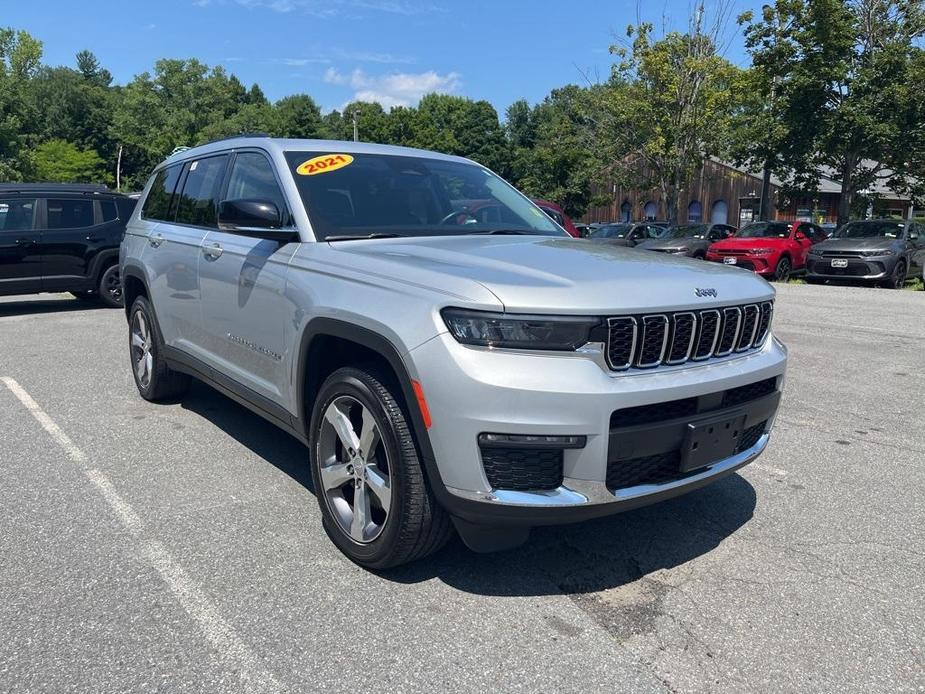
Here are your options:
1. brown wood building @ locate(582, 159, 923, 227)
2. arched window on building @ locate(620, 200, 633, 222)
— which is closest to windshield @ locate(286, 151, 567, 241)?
brown wood building @ locate(582, 159, 923, 227)

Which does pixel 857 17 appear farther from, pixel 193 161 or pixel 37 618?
pixel 37 618

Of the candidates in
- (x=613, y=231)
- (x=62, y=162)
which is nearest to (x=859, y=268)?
(x=613, y=231)

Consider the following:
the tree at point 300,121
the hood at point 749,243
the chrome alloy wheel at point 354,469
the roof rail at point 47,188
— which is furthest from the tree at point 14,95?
the chrome alloy wheel at point 354,469

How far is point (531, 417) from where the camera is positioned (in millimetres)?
2531

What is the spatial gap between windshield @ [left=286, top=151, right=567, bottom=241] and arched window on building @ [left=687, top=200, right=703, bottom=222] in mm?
52590

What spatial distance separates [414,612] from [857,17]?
28.5 m

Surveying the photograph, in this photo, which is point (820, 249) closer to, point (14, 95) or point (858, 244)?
point (858, 244)

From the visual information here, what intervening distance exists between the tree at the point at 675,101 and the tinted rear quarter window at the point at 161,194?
27.0 metres

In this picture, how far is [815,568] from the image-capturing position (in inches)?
127

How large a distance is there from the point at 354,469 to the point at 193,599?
2.61 feet

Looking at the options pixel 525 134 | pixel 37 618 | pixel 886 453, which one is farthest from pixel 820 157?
pixel 525 134

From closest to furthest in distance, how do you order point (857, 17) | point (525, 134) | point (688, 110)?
1. point (857, 17)
2. point (688, 110)
3. point (525, 134)

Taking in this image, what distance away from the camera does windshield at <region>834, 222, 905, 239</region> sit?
18.3 metres

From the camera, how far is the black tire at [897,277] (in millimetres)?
17281
